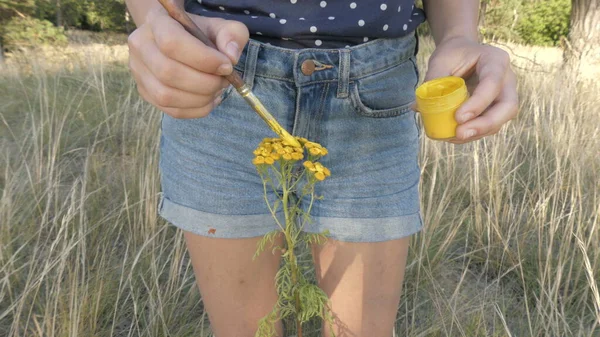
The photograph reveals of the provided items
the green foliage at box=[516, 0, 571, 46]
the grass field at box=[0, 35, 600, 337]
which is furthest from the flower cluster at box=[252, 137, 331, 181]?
the green foliage at box=[516, 0, 571, 46]

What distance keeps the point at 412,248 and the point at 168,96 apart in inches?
59.0

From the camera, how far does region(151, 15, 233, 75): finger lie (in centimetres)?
56

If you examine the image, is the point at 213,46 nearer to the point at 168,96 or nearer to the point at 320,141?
the point at 168,96

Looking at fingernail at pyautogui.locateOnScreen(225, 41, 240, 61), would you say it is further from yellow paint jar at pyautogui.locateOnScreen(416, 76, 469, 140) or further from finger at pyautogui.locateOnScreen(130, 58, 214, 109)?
yellow paint jar at pyautogui.locateOnScreen(416, 76, 469, 140)

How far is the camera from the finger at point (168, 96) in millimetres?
603

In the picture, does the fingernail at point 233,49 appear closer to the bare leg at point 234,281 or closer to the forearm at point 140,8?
the forearm at point 140,8

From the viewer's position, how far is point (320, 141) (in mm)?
807

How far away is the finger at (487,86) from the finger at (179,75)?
32cm

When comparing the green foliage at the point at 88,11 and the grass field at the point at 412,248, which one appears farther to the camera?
the green foliage at the point at 88,11

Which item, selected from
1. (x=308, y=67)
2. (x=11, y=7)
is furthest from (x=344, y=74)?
(x=11, y=7)

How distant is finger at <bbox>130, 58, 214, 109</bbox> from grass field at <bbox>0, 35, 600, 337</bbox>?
0.93 m

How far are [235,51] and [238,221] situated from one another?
0.33 m

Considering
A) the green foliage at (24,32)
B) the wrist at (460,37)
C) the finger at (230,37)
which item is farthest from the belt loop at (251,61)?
the green foliage at (24,32)

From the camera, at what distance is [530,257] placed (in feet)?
6.56
